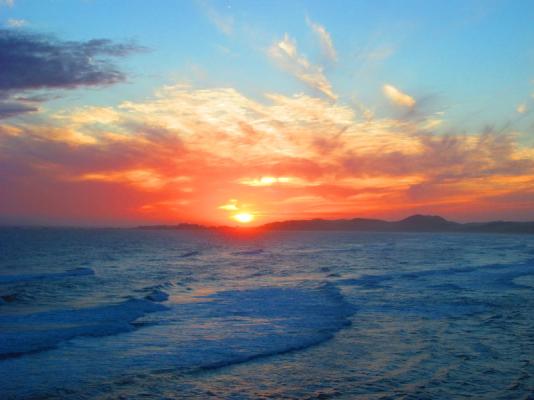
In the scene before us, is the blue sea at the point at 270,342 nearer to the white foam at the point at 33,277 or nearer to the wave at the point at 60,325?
the wave at the point at 60,325

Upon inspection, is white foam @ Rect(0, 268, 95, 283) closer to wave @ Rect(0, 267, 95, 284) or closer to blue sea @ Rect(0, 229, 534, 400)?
wave @ Rect(0, 267, 95, 284)

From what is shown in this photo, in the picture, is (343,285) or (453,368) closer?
(453,368)

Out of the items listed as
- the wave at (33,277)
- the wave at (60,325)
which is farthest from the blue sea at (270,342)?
the wave at (33,277)

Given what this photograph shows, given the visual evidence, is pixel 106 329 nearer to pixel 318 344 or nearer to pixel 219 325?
pixel 219 325

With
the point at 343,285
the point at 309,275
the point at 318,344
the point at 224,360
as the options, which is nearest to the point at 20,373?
the point at 224,360

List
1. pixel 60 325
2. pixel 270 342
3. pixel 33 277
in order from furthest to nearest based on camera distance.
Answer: pixel 33 277 < pixel 60 325 < pixel 270 342

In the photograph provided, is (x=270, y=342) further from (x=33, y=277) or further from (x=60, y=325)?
(x=33, y=277)

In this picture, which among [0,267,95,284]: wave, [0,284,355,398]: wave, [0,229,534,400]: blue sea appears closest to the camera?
[0,229,534,400]: blue sea

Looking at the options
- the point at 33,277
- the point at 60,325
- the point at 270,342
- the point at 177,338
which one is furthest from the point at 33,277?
the point at 270,342

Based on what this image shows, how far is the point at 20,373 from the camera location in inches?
487

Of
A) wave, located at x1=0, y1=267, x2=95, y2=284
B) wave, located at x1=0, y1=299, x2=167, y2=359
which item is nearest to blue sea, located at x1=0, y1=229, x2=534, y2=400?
wave, located at x1=0, y1=299, x2=167, y2=359

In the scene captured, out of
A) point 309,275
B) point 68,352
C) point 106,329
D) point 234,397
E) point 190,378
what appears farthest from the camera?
point 309,275

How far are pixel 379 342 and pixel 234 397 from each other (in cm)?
675

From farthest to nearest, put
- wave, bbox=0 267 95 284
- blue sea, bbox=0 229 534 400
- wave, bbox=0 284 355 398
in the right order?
wave, bbox=0 267 95 284 → wave, bbox=0 284 355 398 → blue sea, bbox=0 229 534 400
